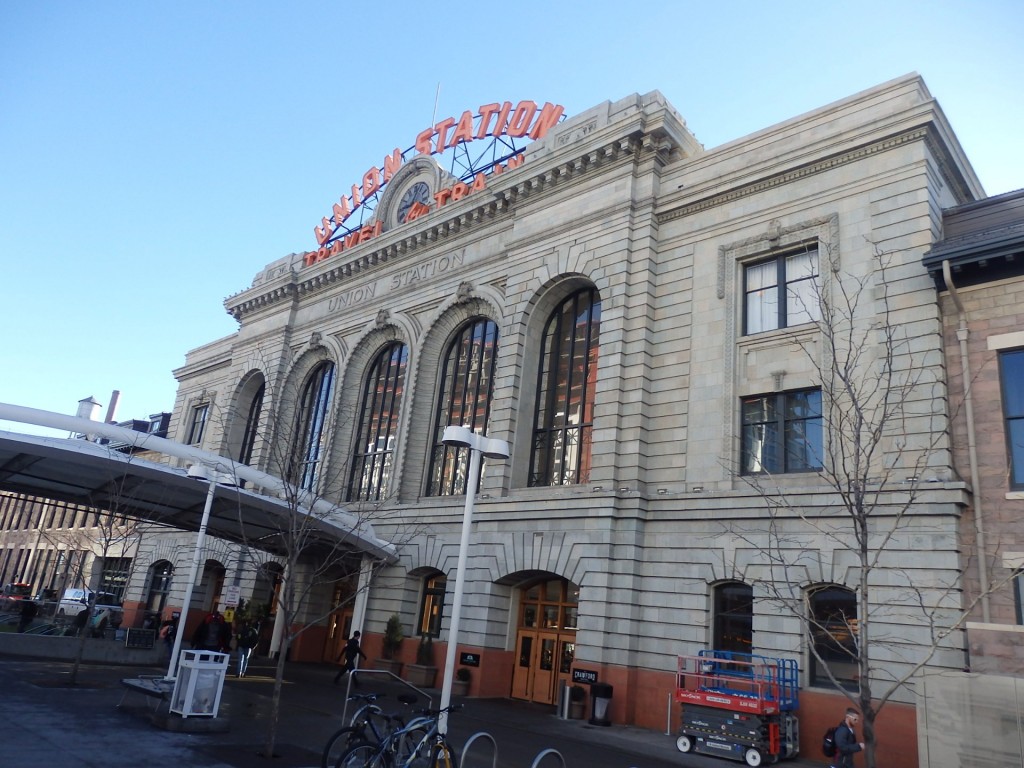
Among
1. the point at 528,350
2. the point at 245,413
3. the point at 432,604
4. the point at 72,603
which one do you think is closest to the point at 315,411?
the point at 245,413

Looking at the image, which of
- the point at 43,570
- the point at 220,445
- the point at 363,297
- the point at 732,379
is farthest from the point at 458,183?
the point at 43,570

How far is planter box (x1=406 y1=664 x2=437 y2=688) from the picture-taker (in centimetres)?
2631

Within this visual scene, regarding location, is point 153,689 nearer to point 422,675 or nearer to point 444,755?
point 444,755

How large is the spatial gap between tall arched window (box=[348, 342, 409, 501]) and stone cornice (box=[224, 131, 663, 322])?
182 inches

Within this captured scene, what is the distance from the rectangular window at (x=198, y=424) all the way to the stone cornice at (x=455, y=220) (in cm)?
787

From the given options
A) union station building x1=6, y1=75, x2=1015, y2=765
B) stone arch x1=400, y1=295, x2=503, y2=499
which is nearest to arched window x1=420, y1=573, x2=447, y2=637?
union station building x1=6, y1=75, x2=1015, y2=765

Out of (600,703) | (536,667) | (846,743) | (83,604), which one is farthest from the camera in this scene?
(83,604)

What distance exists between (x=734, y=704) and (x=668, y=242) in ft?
46.7

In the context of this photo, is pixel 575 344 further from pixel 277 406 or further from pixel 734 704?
pixel 277 406

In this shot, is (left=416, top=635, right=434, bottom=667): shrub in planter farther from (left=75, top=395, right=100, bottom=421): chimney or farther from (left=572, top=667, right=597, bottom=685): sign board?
(left=75, top=395, right=100, bottom=421): chimney

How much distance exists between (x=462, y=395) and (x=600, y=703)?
1433 cm

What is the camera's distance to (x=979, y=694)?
1141 centimetres

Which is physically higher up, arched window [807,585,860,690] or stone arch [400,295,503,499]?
stone arch [400,295,503,499]

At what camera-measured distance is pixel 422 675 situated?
2633 centimetres
